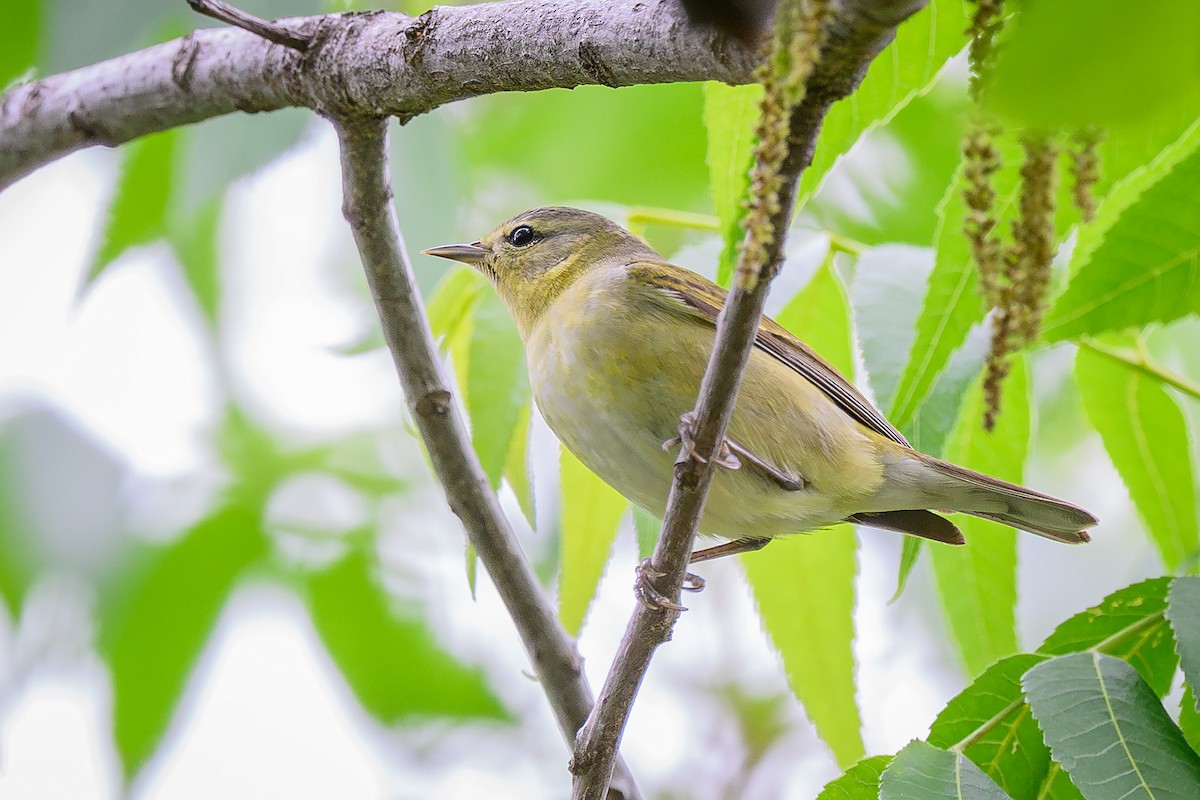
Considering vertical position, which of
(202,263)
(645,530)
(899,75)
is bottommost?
(645,530)

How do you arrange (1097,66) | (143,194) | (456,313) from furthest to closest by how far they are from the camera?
(143,194), (456,313), (1097,66)

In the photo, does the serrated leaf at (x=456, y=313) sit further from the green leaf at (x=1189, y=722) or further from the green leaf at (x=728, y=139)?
the green leaf at (x=1189, y=722)

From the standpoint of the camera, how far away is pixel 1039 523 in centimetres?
285

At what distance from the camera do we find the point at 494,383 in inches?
112

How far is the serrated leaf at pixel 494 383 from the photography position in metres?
2.59

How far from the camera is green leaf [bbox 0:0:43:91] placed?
107 inches

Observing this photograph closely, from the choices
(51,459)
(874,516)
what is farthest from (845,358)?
(51,459)

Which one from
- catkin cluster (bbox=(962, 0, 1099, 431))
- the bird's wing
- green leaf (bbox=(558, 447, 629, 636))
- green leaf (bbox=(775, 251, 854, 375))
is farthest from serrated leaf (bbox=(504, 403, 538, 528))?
catkin cluster (bbox=(962, 0, 1099, 431))

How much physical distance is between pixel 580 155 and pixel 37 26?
2.50 meters

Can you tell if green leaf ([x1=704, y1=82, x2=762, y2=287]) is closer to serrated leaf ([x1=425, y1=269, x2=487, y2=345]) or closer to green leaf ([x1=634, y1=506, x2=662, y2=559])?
green leaf ([x1=634, y1=506, x2=662, y2=559])

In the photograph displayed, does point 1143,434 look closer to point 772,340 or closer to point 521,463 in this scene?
point 772,340

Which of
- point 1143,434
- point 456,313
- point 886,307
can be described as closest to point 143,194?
point 456,313

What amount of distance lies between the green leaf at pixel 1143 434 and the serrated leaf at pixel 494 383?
146 centimetres

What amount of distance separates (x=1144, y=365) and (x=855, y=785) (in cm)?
145
